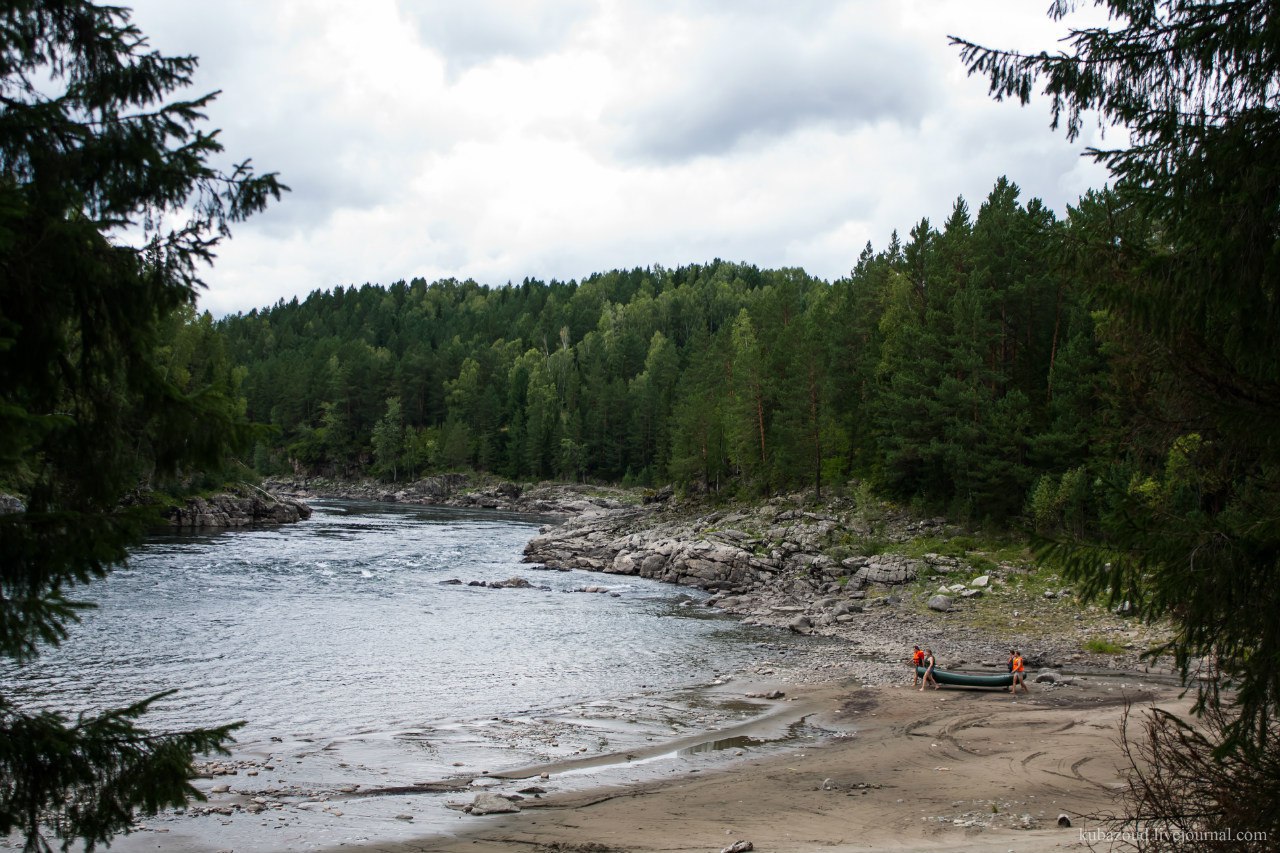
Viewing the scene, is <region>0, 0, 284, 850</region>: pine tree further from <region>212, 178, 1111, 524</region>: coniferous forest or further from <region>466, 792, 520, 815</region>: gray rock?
<region>466, 792, 520, 815</region>: gray rock

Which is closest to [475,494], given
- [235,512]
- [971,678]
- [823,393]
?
[235,512]

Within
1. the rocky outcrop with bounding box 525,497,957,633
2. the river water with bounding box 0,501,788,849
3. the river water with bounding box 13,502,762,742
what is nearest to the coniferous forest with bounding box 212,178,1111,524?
the rocky outcrop with bounding box 525,497,957,633

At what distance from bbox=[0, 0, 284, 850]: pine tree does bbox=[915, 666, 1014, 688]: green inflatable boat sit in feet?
63.6

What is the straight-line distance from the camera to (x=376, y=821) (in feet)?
45.2

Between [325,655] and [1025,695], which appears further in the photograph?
[325,655]

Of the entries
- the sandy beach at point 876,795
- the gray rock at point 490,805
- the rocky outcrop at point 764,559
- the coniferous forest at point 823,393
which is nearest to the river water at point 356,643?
the rocky outcrop at point 764,559

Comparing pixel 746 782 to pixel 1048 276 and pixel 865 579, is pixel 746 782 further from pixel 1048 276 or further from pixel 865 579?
pixel 865 579

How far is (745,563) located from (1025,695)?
22.0m

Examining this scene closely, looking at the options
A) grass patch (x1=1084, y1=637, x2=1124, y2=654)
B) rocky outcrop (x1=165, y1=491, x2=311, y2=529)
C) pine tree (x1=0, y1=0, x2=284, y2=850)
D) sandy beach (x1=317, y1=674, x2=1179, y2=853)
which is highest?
pine tree (x1=0, y1=0, x2=284, y2=850)

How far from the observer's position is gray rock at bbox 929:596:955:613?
32.0 meters

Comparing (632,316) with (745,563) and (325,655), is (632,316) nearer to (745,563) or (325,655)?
(745,563)

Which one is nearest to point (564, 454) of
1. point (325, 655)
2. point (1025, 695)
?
point (325, 655)

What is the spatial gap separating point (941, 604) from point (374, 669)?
1973cm

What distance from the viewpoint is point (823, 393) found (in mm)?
55531
